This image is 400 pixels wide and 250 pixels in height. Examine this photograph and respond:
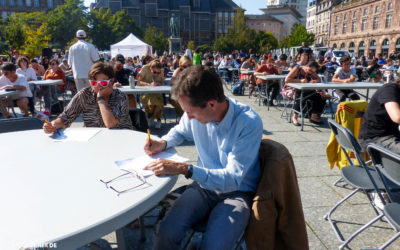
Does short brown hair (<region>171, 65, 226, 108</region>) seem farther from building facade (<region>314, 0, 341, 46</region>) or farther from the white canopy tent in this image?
building facade (<region>314, 0, 341, 46</region>)

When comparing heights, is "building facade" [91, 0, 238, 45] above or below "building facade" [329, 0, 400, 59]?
above

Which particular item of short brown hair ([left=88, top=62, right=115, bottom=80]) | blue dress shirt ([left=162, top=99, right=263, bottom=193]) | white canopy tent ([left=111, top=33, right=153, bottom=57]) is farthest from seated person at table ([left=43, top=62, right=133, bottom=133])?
white canopy tent ([left=111, top=33, right=153, bottom=57])

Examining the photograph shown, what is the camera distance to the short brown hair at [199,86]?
144 centimetres

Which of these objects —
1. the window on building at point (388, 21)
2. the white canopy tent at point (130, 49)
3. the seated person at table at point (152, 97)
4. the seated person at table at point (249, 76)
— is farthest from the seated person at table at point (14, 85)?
the window on building at point (388, 21)

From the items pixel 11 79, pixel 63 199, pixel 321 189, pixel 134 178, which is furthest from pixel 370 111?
pixel 11 79

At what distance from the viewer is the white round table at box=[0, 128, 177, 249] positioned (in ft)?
3.22

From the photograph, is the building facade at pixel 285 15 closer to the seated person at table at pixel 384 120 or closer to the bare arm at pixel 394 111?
the seated person at table at pixel 384 120

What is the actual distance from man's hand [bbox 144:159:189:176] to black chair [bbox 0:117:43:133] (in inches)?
65.2

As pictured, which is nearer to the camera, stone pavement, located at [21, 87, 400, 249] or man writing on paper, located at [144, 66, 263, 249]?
man writing on paper, located at [144, 66, 263, 249]

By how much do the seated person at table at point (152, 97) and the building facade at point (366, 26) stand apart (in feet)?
141

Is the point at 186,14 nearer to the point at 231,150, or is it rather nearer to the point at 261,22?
the point at 261,22

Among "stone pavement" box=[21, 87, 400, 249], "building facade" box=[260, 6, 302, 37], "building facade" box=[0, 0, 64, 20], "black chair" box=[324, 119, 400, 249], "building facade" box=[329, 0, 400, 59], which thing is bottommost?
"stone pavement" box=[21, 87, 400, 249]

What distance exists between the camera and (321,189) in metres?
3.05

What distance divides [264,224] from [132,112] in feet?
6.54
